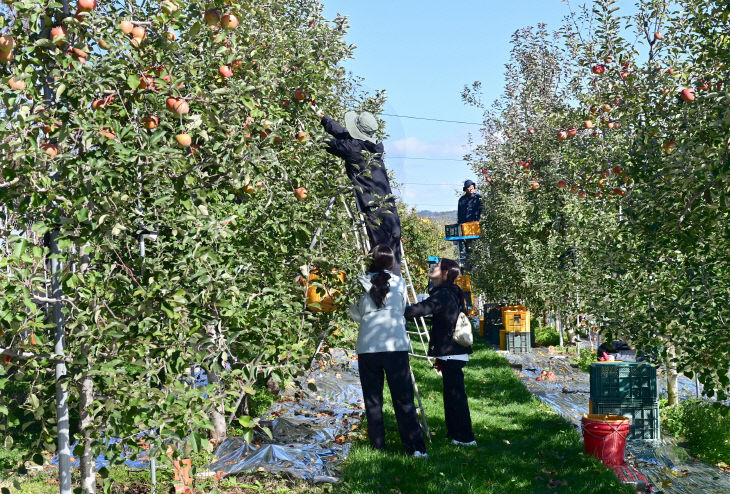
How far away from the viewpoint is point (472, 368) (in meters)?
11.2

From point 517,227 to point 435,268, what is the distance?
25.8 ft

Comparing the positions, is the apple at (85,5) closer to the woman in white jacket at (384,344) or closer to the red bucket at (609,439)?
the woman in white jacket at (384,344)

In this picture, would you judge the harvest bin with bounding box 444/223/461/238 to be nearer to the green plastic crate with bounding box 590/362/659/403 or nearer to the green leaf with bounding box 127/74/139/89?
the green plastic crate with bounding box 590/362/659/403

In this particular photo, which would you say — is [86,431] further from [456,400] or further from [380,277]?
[456,400]

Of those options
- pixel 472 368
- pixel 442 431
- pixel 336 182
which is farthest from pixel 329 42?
pixel 472 368

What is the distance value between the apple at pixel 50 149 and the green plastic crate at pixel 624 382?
19.4 feet

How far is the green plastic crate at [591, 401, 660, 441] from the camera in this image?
6969 mm

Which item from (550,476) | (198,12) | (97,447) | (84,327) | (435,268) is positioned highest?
(198,12)

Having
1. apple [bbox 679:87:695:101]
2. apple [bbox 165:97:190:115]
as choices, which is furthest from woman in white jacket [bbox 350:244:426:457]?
apple [bbox 165:97:190:115]

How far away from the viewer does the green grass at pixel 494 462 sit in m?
5.18

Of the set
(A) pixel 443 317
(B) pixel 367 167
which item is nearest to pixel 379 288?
(A) pixel 443 317

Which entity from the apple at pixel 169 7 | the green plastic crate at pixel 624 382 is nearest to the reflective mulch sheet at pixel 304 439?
the apple at pixel 169 7

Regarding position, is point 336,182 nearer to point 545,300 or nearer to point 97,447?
point 97,447

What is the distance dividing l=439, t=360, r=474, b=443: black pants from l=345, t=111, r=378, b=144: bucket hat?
2.37 m
